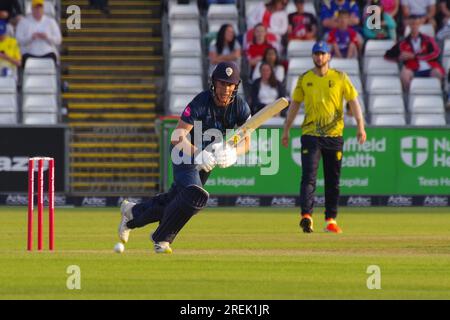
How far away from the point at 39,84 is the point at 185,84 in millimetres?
2638

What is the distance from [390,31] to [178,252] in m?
14.2

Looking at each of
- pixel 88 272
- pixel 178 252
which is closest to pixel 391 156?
pixel 178 252

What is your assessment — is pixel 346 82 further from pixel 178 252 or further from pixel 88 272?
pixel 88 272

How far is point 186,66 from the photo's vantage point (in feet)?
88.0

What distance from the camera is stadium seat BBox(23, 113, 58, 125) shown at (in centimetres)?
2538

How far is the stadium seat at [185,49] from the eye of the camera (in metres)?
27.0

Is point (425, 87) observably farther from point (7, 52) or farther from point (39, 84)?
point (7, 52)

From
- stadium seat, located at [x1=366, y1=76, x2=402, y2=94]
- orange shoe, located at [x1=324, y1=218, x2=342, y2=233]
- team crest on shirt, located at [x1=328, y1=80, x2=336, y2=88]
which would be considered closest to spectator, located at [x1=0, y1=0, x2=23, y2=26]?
stadium seat, located at [x1=366, y1=76, x2=402, y2=94]

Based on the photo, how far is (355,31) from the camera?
27.2 meters

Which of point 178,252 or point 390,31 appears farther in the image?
point 390,31

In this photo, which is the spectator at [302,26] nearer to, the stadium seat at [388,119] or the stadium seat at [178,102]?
the stadium seat at [388,119]

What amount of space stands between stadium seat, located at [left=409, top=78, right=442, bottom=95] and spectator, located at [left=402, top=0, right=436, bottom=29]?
67.1 inches

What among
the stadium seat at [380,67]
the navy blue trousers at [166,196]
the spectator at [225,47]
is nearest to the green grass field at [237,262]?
the navy blue trousers at [166,196]
